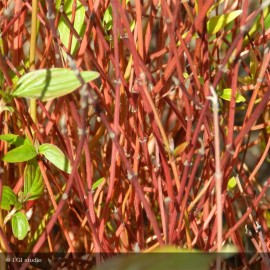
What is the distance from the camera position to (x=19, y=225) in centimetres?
68

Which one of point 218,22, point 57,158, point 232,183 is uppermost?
point 218,22

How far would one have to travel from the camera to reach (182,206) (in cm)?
Answer: 65

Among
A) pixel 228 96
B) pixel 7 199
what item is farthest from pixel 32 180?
pixel 228 96

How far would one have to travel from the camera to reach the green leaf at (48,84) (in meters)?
0.54

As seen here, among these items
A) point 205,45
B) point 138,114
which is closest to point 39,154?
point 138,114

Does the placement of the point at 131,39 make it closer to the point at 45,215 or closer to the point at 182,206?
the point at 182,206

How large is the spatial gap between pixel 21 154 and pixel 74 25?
0.63 feet

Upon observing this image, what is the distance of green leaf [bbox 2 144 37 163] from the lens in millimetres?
642

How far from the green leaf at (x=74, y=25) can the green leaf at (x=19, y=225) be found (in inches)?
8.6

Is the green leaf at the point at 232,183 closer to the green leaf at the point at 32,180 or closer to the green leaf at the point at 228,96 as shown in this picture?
the green leaf at the point at 228,96

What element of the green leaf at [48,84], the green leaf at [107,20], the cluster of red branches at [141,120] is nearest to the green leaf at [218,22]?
the cluster of red branches at [141,120]

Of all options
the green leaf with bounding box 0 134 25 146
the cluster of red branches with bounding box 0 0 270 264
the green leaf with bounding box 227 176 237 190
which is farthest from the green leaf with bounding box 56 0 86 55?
the green leaf with bounding box 227 176 237 190

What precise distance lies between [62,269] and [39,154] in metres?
0.27

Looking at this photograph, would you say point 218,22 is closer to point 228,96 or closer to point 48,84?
point 228,96
